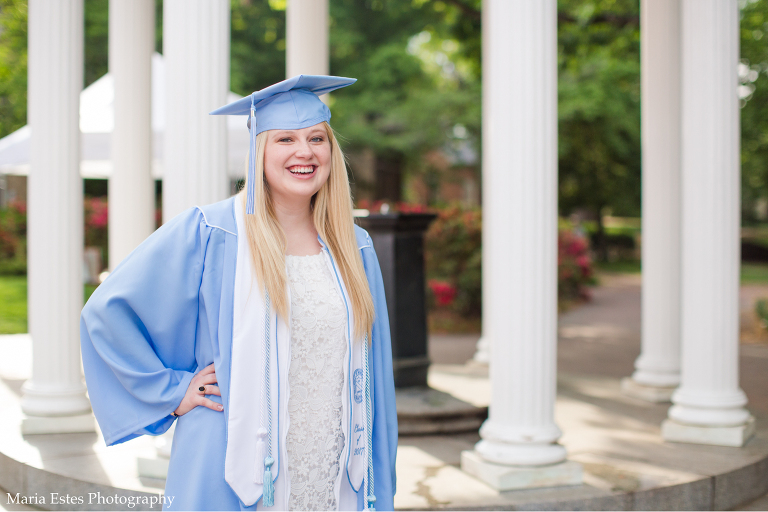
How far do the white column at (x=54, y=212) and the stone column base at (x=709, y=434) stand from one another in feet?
15.4

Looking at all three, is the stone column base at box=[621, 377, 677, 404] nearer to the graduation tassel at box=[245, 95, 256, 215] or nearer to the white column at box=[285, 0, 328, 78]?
the white column at box=[285, 0, 328, 78]

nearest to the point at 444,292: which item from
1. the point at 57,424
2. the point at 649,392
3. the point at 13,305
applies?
the point at 649,392

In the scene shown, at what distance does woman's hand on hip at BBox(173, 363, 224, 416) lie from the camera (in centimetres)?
243

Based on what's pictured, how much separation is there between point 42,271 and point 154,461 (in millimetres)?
1895

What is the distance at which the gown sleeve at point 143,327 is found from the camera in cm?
238

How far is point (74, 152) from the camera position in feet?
18.6

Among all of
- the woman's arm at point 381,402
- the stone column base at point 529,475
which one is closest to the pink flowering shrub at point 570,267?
the stone column base at point 529,475

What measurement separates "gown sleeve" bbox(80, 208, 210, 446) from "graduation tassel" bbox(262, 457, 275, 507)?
1.19 ft

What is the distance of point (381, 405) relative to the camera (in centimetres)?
276

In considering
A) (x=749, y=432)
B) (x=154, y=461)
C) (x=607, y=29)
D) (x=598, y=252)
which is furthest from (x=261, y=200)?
(x=598, y=252)

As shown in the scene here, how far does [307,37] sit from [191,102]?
3.30 metres

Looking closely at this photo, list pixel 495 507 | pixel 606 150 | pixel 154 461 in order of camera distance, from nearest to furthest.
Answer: pixel 495 507, pixel 154 461, pixel 606 150

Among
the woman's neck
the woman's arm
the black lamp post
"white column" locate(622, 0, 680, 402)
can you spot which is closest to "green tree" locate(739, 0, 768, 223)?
"white column" locate(622, 0, 680, 402)

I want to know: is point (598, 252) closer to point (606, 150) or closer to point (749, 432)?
point (606, 150)
